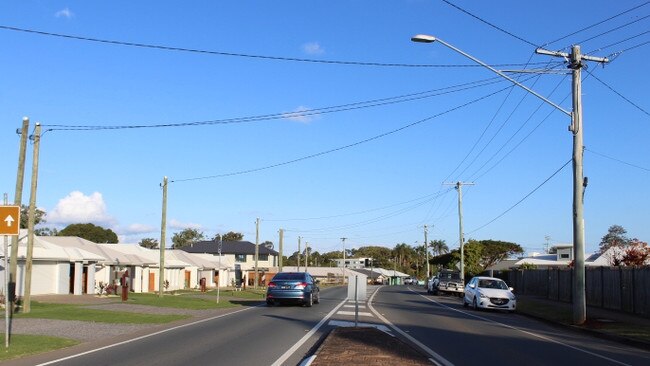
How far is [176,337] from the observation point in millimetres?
17062

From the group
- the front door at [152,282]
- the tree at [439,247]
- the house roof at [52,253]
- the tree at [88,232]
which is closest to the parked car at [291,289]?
the house roof at [52,253]

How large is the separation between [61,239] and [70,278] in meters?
7.72

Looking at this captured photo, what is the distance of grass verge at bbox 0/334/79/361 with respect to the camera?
1332 centimetres

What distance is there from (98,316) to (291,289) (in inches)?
361

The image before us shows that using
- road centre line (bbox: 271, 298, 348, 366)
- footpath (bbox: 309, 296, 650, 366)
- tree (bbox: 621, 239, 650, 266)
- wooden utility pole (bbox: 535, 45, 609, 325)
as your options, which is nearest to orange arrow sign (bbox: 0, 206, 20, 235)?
road centre line (bbox: 271, 298, 348, 366)

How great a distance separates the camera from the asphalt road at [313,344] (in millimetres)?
12930

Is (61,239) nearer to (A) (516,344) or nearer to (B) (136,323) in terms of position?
(B) (136,323)

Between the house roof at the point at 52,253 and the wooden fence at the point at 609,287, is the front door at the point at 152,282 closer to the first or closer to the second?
the house roof at the point at 52,253

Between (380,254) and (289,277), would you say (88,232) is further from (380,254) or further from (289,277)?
(380,254)

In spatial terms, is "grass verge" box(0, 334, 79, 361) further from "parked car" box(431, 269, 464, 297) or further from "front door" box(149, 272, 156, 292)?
"front door" box(149, 272, 156, 292)

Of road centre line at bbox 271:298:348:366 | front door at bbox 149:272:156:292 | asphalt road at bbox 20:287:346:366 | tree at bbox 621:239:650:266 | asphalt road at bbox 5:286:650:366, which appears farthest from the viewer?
front door at bbox 149:272:156:292

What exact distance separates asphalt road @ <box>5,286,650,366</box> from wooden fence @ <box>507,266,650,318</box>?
570cm

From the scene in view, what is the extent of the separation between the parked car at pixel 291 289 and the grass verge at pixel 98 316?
5983 millimetres

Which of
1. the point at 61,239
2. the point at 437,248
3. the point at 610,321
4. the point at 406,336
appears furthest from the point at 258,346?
the point at 437,248
